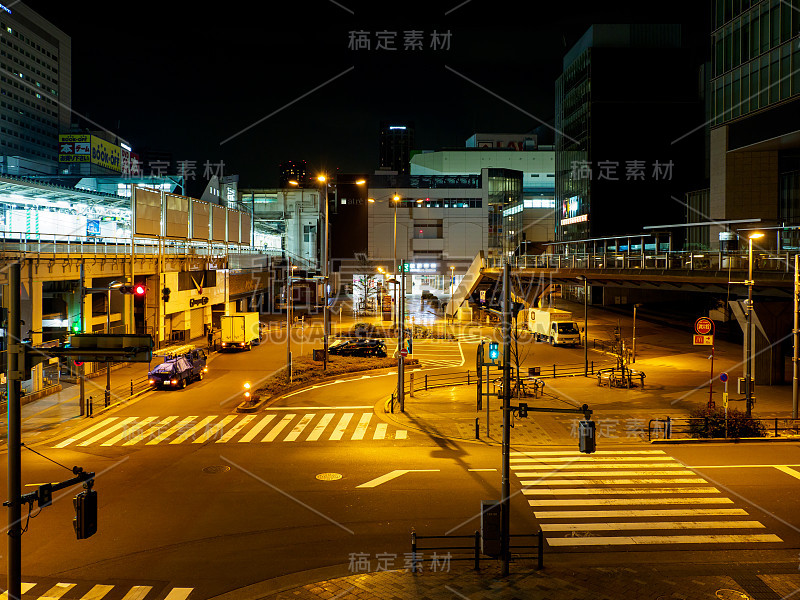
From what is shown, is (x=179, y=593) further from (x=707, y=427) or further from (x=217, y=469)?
(x=707, y=427)

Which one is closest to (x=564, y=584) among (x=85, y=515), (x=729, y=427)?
(x=85, y=515)

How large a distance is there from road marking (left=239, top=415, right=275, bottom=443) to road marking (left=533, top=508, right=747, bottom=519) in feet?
34.3

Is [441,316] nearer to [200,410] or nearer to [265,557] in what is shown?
[200,410]

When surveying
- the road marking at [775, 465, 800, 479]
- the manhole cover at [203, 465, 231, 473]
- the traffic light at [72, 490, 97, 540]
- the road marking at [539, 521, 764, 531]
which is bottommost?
the road marking at [539, 521, 764, 531]

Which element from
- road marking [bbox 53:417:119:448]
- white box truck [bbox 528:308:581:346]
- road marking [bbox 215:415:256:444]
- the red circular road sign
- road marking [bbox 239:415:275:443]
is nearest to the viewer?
road marking [bbox 53:417:119:448]

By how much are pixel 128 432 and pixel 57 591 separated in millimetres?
11086

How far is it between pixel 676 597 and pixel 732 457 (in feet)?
30.5

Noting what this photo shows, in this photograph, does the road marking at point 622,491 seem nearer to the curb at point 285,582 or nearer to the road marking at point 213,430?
the curb at point 285,582

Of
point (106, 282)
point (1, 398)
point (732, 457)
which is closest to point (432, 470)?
point (732, 457)

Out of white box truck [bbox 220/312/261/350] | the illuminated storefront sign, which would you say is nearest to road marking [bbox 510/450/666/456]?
white box truck [bbox 220/312/261/350]

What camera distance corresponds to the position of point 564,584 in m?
9.61

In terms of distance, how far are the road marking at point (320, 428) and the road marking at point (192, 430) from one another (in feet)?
13.4

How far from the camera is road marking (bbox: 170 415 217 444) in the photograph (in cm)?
1889

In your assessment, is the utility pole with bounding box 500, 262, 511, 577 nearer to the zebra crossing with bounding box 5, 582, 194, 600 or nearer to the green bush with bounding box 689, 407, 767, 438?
the zebra crossing with bounding box 5, 582, 194, 600
